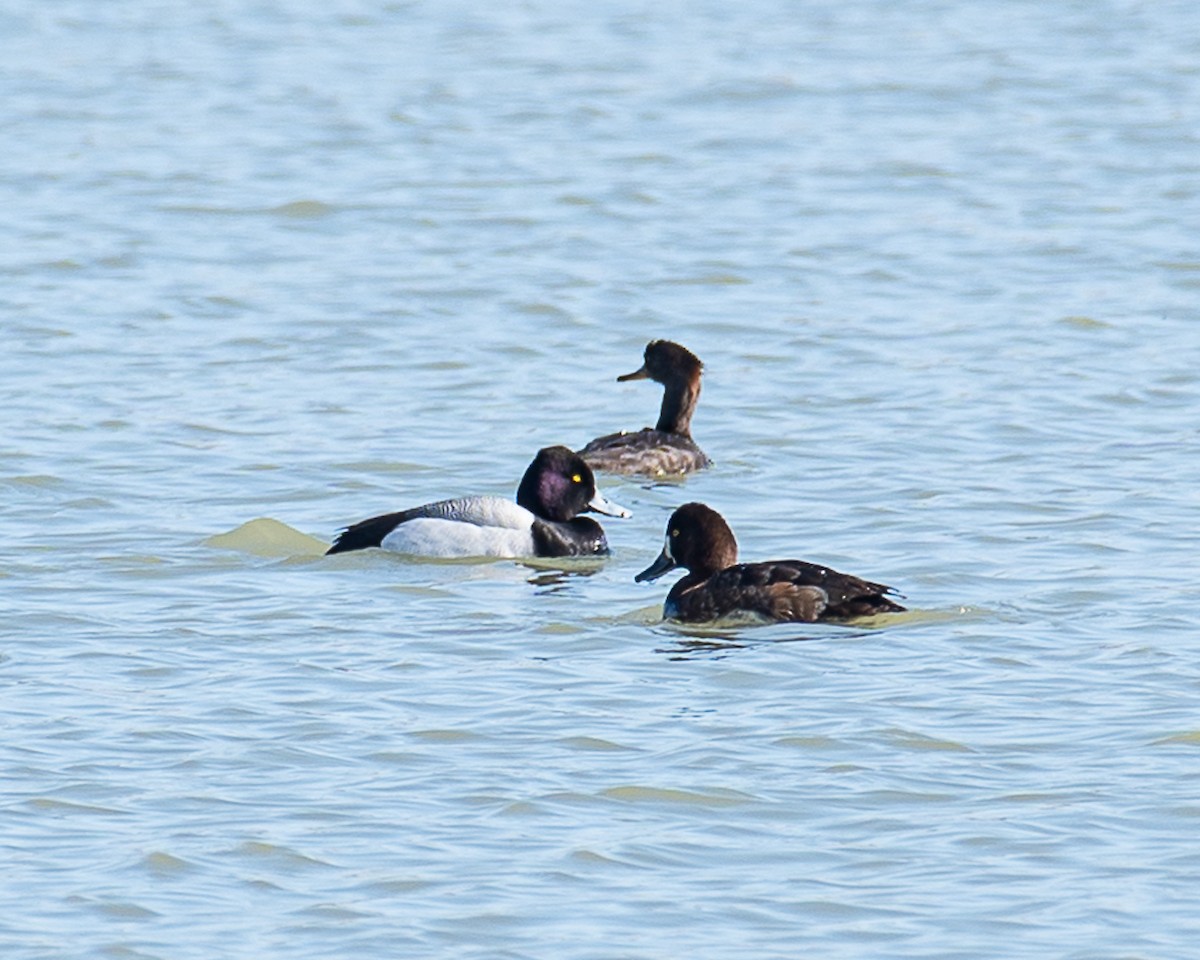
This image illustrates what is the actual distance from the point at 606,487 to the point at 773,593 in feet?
13.5

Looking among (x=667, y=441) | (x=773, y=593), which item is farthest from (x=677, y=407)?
(x=773, y=593)

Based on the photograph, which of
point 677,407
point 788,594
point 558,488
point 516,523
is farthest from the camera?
point 677,407

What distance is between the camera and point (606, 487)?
15.2m

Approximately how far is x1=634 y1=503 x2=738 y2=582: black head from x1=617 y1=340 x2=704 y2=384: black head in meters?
3.95

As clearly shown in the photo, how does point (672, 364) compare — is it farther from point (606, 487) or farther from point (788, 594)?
point (788, 594)

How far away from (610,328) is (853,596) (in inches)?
323

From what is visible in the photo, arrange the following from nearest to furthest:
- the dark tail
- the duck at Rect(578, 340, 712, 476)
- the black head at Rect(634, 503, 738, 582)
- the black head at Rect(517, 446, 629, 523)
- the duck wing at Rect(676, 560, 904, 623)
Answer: the duck wing at Rect(676, 560, 904, 623), the black head at Rect(634, 503, 738, 582), the dark tail, the black head at Rect(517, 446, 629, 523), the duck at Rect(578, 340, 712, 476)

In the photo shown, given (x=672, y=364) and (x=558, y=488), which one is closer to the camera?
(x=558, y=488)

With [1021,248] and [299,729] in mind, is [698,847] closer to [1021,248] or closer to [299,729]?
[299,729]

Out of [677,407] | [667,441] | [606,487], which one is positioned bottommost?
[606,487]

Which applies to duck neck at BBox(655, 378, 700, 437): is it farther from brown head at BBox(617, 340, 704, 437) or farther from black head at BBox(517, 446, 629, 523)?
black head at BBox(517, 446, 629, 523)

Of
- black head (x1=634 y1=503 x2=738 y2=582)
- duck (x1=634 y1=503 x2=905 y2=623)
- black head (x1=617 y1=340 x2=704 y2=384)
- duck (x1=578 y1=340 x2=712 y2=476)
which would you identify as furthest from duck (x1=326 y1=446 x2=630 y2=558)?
black head (x1=617 y1=340 x2=704 y2=384)

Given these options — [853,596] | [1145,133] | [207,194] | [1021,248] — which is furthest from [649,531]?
[1145,133]

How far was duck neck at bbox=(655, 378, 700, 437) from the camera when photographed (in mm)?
15883
